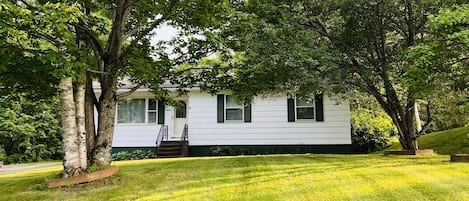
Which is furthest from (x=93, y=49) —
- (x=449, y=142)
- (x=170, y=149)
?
(x=449, y=142)

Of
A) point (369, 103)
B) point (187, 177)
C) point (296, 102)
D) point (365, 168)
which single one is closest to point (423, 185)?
point (365, 168)

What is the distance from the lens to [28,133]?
19156 millimetres

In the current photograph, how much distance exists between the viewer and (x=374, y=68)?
10438 millimetres

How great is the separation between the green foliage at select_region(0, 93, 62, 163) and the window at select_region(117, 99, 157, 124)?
15.6 feet

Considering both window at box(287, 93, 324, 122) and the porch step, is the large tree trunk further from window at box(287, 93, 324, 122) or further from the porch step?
the porch step

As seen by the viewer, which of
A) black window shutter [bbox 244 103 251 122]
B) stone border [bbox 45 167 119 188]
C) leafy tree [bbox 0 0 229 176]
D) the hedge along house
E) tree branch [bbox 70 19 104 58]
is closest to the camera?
leafy tree [bbox 0 0 229 176]

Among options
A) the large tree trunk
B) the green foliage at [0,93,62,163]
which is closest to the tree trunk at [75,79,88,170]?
the large tree trunk

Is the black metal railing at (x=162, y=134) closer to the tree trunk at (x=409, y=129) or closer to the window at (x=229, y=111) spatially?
the window at (x=229, y=111)

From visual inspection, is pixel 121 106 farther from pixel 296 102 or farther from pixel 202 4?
pixel 202 4

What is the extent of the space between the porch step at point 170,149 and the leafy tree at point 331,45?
6552mm

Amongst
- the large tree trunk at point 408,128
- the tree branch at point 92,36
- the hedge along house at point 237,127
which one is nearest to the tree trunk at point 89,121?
the tree branch at point 92,36

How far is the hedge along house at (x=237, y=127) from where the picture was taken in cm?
1552

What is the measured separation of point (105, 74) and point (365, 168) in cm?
593

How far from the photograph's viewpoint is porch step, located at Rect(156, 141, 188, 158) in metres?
15.4
